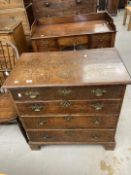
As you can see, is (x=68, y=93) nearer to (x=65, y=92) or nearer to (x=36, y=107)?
(x=65, y=92)

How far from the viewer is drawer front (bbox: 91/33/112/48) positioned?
6.61ft

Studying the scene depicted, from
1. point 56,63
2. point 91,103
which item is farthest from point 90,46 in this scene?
point 91,103

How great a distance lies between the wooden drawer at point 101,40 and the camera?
2010 mm

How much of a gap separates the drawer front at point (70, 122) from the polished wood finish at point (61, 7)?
5.91 ft

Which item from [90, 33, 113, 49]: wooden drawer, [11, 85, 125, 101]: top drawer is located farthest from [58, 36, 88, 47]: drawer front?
[11, 85, 125, 101]: top drawer

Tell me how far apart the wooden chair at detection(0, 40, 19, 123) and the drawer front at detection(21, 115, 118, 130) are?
27cm

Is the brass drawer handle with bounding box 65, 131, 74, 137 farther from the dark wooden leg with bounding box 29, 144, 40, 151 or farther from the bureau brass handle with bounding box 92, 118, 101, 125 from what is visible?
the dark wooden leg with bounding box 29, 144, 40, 151

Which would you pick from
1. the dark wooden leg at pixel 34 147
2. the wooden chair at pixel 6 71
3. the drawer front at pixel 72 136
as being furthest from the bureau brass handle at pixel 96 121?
the wooden chair at pixel 6 71

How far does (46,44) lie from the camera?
2.12 m

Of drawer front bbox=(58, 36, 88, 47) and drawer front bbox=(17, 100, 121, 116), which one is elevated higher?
drawer front bbox=(58, 36, 88, 47)

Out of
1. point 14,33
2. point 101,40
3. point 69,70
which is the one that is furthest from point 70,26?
point 69,70

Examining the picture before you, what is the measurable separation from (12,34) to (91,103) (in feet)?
3.97

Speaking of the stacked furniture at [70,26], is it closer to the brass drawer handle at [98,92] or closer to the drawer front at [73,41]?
the drawer front at [73,41]

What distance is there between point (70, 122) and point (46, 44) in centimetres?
120
